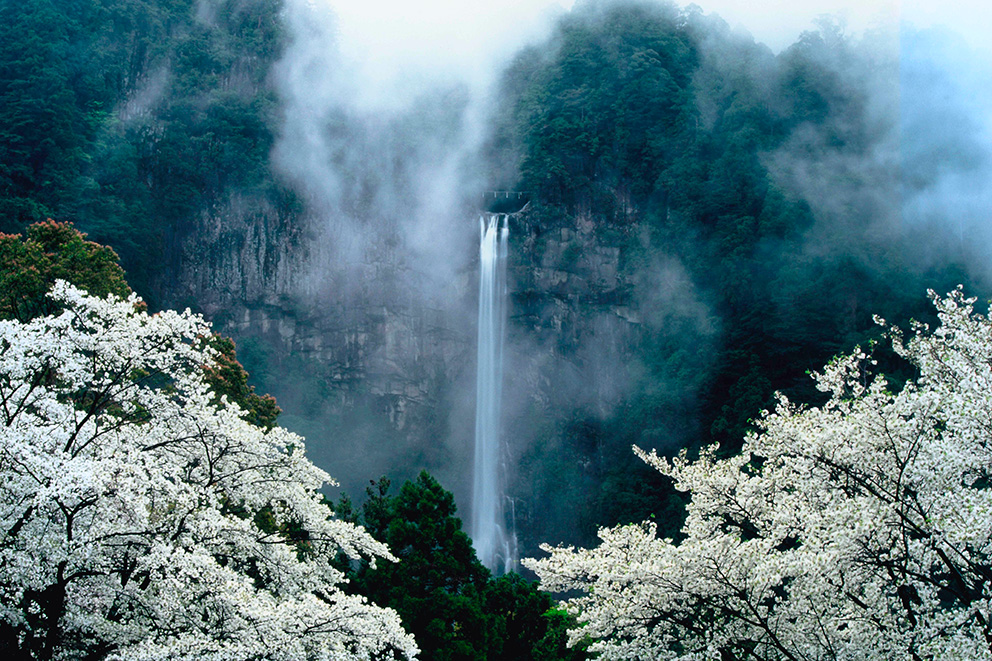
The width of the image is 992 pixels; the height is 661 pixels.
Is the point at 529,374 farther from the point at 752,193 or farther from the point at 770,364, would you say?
the point at 752,193

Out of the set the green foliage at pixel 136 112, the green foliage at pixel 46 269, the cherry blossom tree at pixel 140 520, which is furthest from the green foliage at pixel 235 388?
the green foliage at pixel 136 112

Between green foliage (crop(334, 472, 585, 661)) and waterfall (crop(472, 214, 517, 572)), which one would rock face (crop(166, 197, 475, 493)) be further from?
green foliage (crop(334, 472, 585, 661))

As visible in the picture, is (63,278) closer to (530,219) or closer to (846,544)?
(846,544)

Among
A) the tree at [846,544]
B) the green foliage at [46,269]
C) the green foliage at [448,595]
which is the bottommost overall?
the tree at [846,544]

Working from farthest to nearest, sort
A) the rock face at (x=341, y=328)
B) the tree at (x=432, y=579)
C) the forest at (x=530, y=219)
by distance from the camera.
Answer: the rock face at (x=341, y=328)
the forest at (x=530, y=219)
the tree at (x=432, y=579)

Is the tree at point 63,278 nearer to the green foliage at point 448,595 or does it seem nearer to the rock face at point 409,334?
the green foliage at point 448,595

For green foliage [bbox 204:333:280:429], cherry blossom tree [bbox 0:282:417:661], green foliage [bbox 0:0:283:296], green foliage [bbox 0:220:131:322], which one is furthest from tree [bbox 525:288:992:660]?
green foliage [bbox 0:0:283:296]
